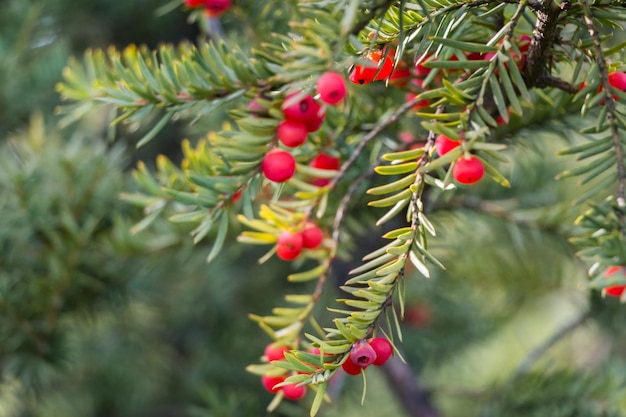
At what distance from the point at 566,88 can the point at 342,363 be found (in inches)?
9.8

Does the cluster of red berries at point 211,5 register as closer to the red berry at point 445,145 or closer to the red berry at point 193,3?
the red berry at point 193,3

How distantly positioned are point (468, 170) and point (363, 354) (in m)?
0.13

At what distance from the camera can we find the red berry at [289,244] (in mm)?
480

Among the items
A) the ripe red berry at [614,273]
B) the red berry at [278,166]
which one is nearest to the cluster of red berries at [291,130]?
the red berry at [278,166]

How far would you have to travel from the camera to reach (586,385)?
839 mm

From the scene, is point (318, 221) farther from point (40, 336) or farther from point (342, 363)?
point (40, 336)

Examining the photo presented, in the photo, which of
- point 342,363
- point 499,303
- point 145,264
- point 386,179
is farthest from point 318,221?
point 499,303

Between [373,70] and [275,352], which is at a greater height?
[373,70]

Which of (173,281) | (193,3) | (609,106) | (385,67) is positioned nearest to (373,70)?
(385,67)

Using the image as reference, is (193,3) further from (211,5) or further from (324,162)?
(324,162)

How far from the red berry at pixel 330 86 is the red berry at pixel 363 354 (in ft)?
0.49

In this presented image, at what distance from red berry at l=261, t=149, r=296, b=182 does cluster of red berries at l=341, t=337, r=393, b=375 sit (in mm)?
127

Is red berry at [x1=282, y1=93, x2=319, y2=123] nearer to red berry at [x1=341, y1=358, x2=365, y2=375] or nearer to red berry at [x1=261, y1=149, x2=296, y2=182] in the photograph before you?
red berry at [x1=261, y1=149, x2=296, y2=182]

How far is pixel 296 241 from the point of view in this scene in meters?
0.48
